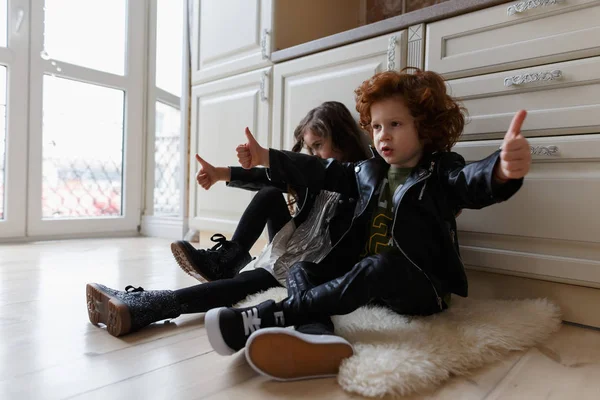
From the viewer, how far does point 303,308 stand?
773 mm

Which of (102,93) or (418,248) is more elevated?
(102,93)

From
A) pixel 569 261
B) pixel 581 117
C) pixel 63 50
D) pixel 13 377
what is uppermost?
pixel 63 50

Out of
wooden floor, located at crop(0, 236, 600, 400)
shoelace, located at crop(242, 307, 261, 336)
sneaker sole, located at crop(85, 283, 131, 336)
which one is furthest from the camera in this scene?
sneaker sole, located at crop(85, 283, 131, 336)

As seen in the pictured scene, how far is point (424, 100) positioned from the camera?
92cm

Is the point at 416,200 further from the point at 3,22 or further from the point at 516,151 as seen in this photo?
the point at 3,22

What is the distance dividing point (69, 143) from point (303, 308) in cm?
214

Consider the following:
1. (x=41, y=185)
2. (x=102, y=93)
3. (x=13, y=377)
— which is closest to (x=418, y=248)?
(x=13, y=377)

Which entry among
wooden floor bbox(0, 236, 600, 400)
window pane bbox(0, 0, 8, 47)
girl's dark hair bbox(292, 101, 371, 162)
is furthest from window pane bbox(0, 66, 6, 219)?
girl's dark hair bbox(292, 101, 371, 162)

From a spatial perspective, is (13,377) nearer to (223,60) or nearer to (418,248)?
(418,248)

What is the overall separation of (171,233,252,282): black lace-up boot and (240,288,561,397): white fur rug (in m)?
0.12

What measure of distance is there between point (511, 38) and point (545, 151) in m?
0.28

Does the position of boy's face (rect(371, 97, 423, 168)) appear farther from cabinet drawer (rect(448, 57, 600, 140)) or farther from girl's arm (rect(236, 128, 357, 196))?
cabinet drawer (rect(448, 57, 600, 140))

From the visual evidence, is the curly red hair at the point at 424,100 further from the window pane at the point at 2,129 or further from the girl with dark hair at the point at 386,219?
the window pane at the point at 2,129

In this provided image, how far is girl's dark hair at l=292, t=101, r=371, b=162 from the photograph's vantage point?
4.01 feet
